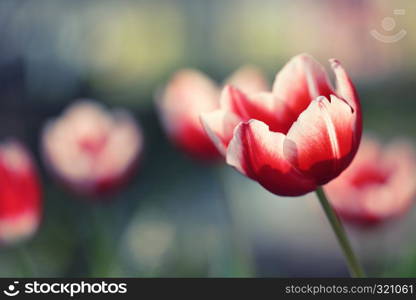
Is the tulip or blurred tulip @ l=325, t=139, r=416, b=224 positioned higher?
blurred tulip @ l=325, t=139, r=416, b=224

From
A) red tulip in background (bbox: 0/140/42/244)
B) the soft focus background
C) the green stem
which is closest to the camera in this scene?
the green stem

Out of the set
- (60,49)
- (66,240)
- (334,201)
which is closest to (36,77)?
(60,49)

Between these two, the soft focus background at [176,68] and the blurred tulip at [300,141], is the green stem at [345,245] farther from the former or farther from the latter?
the soft focus background at [176,68]

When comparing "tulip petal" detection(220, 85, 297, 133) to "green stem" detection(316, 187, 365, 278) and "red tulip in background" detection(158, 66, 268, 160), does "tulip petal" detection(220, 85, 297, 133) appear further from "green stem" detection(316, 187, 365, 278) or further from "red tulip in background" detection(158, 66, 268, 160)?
"red tulip in background" detection(158, 66, 268, 160)

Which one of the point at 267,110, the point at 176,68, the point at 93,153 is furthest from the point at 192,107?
the point at 176,68

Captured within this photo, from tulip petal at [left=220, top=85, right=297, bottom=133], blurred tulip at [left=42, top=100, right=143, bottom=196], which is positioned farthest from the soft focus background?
tulip petal at [left=220, top=85, right=297, bottom=133]

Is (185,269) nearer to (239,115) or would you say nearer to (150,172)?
(239,115)
